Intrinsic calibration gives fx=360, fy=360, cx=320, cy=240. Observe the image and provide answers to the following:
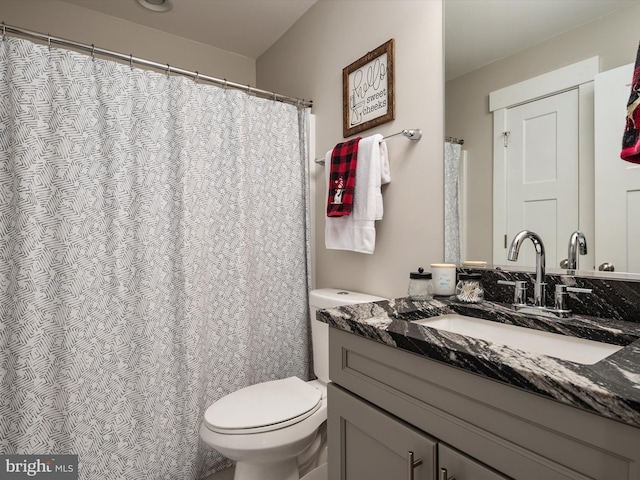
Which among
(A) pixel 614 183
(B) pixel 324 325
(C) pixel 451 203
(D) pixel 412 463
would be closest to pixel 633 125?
(A) pixel 614 183

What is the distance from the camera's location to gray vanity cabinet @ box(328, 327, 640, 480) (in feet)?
1.70

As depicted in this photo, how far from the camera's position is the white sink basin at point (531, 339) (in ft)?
2.63

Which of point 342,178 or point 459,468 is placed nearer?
point 459,468

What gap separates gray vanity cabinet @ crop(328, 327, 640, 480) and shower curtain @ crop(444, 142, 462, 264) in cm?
58

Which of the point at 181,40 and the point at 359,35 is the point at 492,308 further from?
the point at 181,40

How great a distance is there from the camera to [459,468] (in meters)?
0.68

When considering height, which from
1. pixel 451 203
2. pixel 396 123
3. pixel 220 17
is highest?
pixel 220 17

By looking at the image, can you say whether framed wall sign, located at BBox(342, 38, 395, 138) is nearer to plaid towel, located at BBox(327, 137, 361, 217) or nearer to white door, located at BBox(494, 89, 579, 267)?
plaid towel, located at BBox(327, 137, 361, 217)

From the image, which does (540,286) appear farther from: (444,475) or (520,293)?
(444,475)

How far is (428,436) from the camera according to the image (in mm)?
742

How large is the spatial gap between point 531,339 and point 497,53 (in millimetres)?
939

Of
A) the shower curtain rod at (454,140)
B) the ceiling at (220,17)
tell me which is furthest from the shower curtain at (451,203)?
the ceiling at (220,17)

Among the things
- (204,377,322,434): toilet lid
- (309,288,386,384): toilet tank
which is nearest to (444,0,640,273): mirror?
(309,288,386,384): toilet tank

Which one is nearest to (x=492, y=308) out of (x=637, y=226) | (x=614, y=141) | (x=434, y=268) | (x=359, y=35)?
(x=434, y=268)
